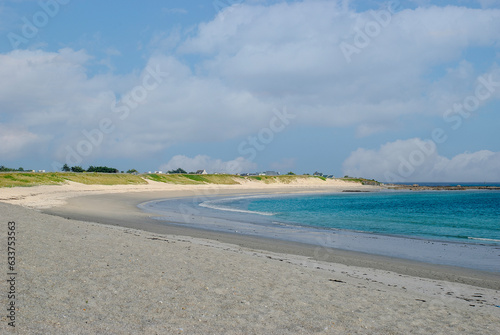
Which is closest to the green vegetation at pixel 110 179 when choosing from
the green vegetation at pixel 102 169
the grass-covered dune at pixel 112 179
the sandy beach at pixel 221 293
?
the grass-covered dune at pixel 112 179

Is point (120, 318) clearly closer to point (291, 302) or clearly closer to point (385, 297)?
point (291, 302)

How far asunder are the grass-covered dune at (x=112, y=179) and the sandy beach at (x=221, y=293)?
42.8 meters

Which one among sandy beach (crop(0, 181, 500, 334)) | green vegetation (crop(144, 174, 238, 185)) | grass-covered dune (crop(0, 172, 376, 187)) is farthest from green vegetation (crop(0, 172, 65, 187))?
sandy beach (crop(0, 181, 500, 334))

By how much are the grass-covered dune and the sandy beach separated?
140 ft

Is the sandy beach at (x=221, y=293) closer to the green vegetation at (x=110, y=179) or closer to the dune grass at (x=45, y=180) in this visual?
the dune grass at (x=45, y=180)

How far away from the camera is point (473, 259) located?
15.9m

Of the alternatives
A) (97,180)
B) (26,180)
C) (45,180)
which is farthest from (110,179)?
(26,180)

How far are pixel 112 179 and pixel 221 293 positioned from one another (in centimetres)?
7401

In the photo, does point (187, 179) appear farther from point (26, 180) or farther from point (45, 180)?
point (26, 180)

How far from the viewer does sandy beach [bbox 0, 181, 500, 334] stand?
264 inches

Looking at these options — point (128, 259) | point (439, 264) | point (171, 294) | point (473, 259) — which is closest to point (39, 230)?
point (128, 259)

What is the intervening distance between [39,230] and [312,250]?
1126cm

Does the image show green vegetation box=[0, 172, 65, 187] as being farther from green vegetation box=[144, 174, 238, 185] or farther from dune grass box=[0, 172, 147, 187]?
green vegetation box=[144, 174, 238, 185]

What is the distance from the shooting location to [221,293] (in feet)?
27.7
